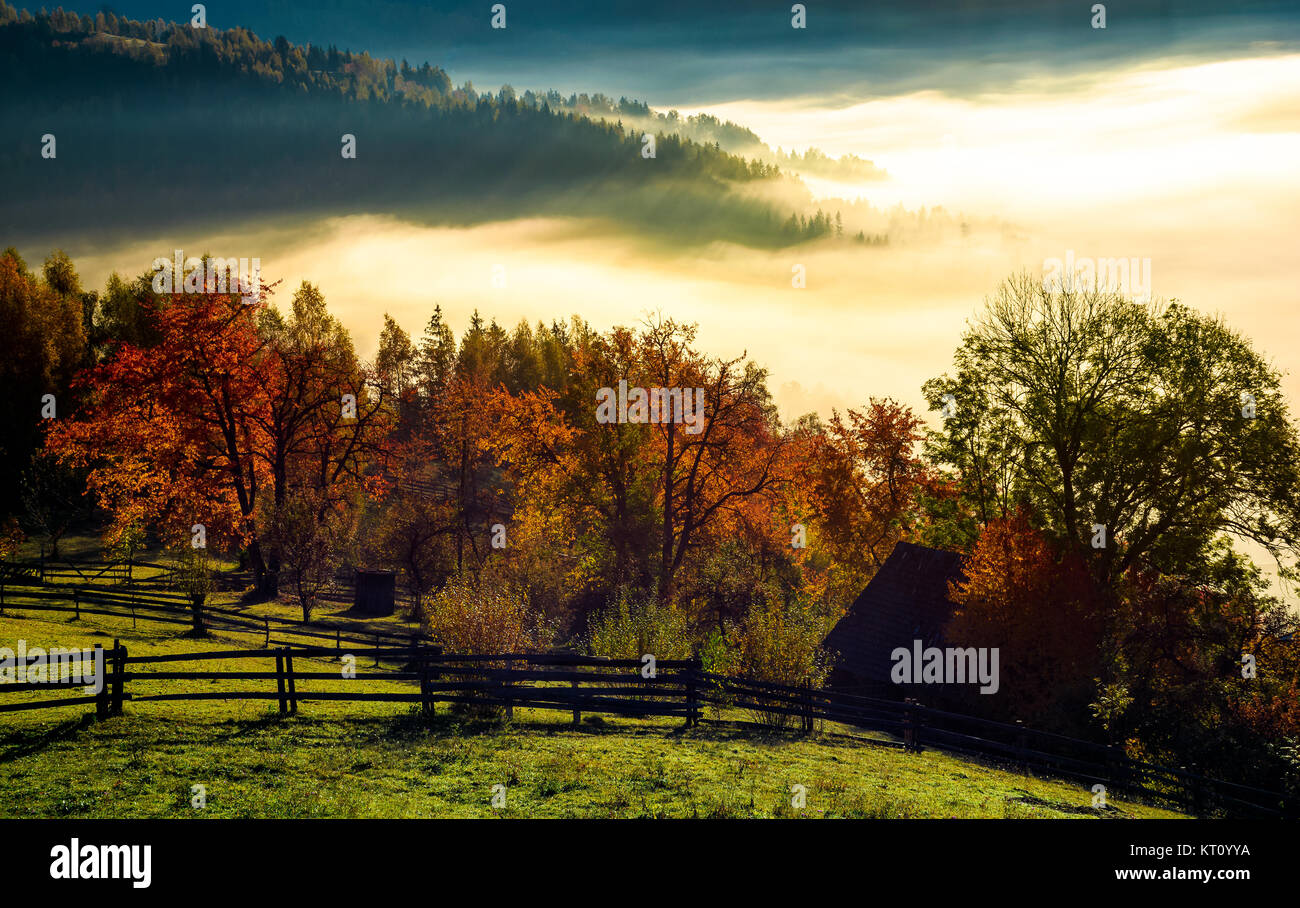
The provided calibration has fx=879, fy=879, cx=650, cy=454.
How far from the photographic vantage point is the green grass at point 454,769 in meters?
13.8

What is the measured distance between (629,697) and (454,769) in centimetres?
844

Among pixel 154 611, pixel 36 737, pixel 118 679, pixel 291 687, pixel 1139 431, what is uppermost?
pixel 1139 431

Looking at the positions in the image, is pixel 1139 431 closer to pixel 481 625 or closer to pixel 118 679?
pixel 481 625

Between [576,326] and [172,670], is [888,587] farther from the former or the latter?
[576,326]

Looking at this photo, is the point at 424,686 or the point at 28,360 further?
the point at 28,360

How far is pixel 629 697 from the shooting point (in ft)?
78.5

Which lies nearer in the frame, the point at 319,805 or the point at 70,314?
the point at 319,805

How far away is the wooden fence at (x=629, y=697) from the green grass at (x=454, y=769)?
495 millimetres

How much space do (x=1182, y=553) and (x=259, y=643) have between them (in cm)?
3575

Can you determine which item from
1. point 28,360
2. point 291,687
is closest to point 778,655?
point 291,687
